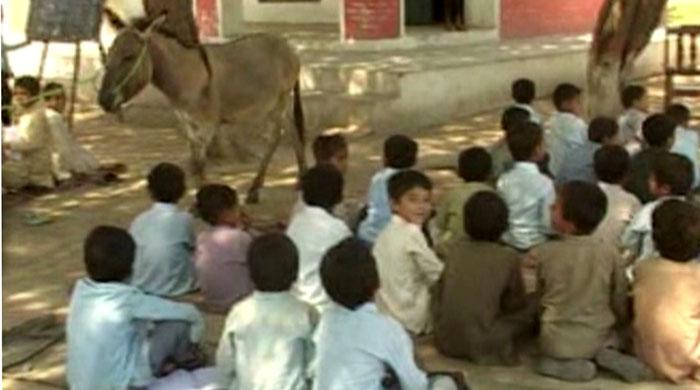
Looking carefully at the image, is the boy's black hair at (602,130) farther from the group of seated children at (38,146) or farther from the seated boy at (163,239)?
the group of seated children at (38,146)

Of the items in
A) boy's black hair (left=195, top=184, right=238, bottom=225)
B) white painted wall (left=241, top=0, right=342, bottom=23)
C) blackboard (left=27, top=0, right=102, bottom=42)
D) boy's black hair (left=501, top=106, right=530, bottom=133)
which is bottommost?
boy's black hair (left=195, top=184, right=238, bottom=225)

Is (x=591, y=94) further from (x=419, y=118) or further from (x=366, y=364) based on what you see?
(x=366, y=364)

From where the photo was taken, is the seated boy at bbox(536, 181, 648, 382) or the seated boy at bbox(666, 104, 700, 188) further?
the seated boy at bbox(666, 104, 700, 188)

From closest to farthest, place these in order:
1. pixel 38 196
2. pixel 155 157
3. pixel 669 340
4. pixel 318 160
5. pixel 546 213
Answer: pixel 669 340 < pixel 546 213 < pixel 318 160 < pixel 38 196 < pixel 155 157

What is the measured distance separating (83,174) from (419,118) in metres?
3.93

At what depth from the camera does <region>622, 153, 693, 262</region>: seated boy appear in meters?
6.06

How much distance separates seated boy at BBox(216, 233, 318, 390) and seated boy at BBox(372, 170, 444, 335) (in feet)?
3.66

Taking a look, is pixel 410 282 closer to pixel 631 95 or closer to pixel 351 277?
pixel 351 277

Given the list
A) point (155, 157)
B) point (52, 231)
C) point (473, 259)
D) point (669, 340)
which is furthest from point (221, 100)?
point (669, 340)

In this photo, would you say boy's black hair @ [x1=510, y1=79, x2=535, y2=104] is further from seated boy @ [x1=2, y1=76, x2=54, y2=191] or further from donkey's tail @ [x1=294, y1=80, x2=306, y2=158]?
seated boy @ [x1=2, y1=76, x2=54, y2=191]

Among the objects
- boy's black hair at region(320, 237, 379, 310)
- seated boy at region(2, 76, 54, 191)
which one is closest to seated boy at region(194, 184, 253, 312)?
boy's black hair at region(320, 237, 379, 310)

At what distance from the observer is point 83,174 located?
10133 mm

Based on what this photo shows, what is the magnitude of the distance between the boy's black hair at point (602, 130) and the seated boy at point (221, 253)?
8.39 ft

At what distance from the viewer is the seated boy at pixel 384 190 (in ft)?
22.8
